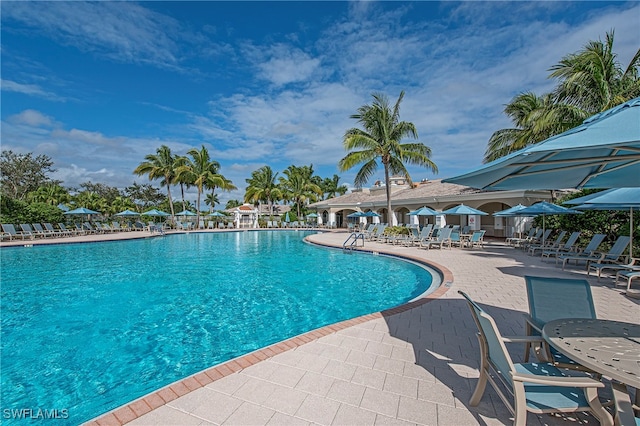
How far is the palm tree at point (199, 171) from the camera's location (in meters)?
33.8

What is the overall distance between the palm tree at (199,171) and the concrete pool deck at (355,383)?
32.9 meters

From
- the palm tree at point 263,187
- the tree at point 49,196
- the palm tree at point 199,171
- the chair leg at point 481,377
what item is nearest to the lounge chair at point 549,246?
the chair leg at point 481,377

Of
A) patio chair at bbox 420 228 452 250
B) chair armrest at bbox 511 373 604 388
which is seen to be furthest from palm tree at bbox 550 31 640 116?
chair armrest at bbox 511 373 604 388

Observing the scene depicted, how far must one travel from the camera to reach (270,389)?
9.14 feet

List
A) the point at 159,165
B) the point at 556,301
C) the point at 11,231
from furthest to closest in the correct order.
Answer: the point at 159,165 → the point at 11,231 → the point at 556,301

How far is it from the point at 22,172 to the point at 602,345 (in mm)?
49242

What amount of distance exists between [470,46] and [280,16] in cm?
803

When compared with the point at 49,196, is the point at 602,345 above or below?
below

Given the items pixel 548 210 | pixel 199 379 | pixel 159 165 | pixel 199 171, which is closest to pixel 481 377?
pixel 199 379

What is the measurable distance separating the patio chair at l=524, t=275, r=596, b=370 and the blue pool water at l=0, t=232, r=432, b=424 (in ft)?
12.2

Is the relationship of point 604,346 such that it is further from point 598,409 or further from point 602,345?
point 598,409

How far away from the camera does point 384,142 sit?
59.9ft

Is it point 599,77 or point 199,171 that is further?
point 199,171

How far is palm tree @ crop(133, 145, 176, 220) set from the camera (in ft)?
107
